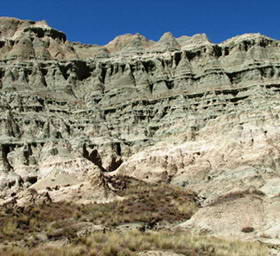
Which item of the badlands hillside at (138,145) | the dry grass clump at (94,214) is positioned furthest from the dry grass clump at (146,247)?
the dry grass clump at (94,214)

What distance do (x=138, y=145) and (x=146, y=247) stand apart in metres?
36.1

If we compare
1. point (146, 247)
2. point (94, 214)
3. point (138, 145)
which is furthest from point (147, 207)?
point (138, 145)

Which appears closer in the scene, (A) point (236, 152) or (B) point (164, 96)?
(A) point (236, 152)

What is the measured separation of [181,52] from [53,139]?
26.2 metres

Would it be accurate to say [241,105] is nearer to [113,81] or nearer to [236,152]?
[236,152]

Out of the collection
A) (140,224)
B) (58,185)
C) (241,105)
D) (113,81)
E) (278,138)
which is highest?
(113,81)

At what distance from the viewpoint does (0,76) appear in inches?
2507

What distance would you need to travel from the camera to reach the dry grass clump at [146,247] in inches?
683

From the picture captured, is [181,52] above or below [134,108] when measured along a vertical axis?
above

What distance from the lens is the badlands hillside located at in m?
24.5

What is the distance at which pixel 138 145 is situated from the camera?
55.0 meters

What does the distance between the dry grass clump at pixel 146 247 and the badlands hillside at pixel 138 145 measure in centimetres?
9

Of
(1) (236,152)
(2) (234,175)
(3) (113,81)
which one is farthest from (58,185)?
(3) (113,81)

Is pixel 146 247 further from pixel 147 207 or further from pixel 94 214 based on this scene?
pixel 147 207
